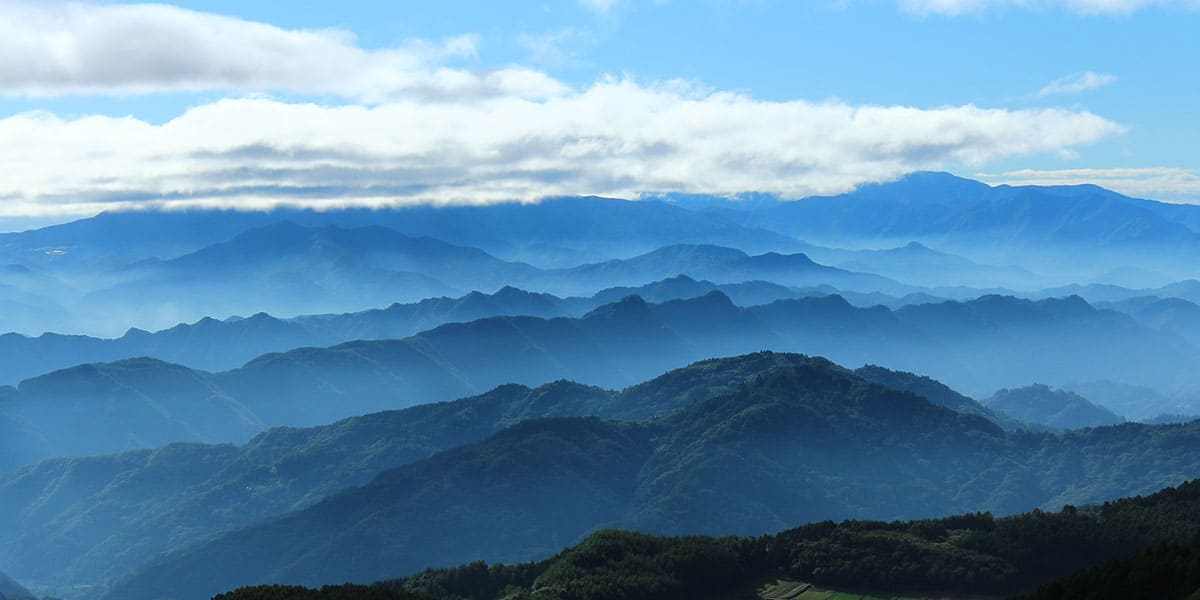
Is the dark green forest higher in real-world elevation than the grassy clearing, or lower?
higher

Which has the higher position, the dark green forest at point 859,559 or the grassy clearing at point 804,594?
the dark green forest at point 859,559

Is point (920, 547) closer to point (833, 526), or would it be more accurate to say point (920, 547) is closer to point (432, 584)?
point (833, 526)

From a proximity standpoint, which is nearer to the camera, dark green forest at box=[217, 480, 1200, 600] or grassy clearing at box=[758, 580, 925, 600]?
grassy clearing at box=[758, 580, 925, 600]

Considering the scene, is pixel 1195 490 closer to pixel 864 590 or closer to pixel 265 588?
pixel 864 590

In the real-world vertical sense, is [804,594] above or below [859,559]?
below

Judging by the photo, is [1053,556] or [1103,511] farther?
[1103,511]

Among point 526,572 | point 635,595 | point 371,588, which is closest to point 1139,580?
point 635,595

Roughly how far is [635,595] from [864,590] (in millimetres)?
24787

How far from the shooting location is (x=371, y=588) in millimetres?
108875

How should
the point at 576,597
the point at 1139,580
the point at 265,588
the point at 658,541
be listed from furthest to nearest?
the point at 658,541 → the point at 576,597 → the point at 265,588 → the point at 1139,580

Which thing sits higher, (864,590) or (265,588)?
(265,588)

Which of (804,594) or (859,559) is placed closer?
(804,594)

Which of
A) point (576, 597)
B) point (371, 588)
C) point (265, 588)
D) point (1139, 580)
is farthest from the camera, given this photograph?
point (576, 597)

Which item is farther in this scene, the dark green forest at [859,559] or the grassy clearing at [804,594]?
the dark green forest at [859,559]
